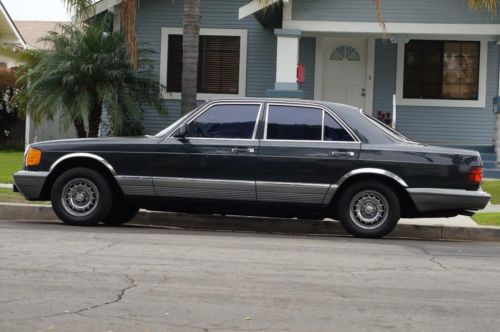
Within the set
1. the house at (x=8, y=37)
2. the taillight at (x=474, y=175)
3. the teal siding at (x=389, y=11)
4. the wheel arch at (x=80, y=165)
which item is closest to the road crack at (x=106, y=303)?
the wheel arch at (x=80, y=165)

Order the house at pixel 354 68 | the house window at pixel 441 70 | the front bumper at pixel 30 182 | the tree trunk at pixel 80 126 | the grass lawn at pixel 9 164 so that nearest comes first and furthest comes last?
1. the front bumper at pixel 30 182
2. the grass lawn at pixel 9 164
3. the tree trunk at pixel 80 126
4. the house at pixel 354 68
5. the house window at pixel 441 70

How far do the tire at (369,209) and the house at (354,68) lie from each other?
9.05 m

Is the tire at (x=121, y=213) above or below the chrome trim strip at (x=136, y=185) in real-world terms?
below

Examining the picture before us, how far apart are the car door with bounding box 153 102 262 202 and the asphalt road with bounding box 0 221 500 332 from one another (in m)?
0.68

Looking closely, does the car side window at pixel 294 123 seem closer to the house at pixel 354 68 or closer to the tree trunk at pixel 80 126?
the tree trunk at pixel 80 126

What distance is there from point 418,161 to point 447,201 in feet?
1.87

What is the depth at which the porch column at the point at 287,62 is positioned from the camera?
57.6ft

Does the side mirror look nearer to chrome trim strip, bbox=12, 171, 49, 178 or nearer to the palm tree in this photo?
chrome trim strip, bbox=12, 171, 49, 178

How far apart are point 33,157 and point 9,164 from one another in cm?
980

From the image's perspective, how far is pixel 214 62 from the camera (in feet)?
65.4

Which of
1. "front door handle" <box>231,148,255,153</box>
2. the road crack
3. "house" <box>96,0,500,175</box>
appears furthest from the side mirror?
"house" <box>96,0,500,175</box>

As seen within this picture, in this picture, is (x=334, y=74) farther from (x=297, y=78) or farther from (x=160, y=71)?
(x=160, y=71)

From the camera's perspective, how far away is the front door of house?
1992 centimetres

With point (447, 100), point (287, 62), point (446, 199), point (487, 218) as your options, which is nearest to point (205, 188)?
point (446, 199)
